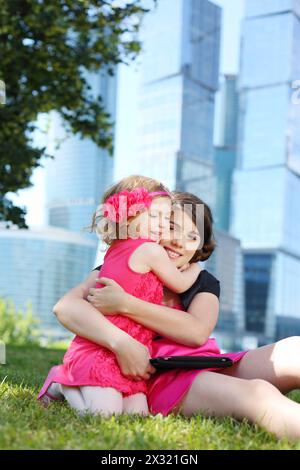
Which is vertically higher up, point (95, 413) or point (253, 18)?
point (253, 18)

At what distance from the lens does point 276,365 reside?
6.99ft

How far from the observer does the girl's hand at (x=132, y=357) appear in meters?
2.03

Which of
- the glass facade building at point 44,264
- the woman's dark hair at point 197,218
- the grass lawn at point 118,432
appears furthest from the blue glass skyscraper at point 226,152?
the grass lawn at point 118,432

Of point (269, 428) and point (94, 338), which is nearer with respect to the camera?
point (269, 428)

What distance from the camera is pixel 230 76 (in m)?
78.3

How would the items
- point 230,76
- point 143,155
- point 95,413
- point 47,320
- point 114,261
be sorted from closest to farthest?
point 95,413
point 114,261
point 143,155
point 47,320
point 230,76

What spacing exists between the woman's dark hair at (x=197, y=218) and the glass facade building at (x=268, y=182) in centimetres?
6169

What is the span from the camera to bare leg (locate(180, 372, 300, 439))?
176cm

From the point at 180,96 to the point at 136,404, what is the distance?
190 feet

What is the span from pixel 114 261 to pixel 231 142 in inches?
3091

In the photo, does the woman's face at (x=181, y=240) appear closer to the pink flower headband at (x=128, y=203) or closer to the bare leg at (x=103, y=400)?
A: the pink flower headband at (x=128, y=203)

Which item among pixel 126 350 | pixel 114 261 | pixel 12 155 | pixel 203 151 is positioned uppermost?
pixel 203 151

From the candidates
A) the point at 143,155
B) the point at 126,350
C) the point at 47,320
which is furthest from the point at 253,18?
the point at 126,350

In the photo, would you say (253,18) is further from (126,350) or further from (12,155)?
(126,350)
